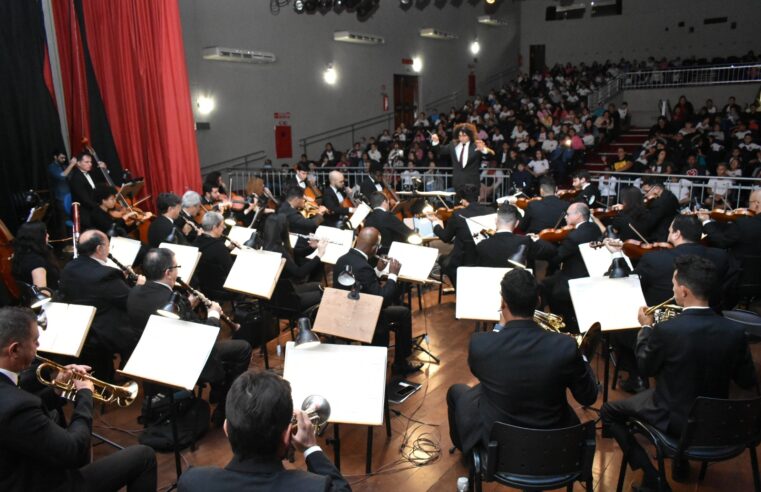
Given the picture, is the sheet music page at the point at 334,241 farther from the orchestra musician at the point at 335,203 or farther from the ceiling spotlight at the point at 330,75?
the ceiling spotlight at the point at 330,75

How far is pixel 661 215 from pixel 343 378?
4.55 m

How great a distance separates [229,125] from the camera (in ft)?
47.7

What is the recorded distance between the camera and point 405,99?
19500mm

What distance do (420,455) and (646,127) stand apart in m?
15.6

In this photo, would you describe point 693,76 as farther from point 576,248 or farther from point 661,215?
point 576,248

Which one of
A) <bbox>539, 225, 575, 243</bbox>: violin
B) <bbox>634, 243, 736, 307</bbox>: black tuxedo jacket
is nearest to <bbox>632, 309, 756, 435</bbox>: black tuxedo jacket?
<bbox>634, 243, 736, 307</bbox>: black tuxedo jacket

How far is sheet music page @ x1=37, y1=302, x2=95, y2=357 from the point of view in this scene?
3.63 meters

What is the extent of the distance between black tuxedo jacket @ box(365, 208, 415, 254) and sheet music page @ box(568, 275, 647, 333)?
8.74ft


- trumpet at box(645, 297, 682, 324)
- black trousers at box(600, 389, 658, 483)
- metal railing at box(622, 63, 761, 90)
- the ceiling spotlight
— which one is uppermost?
the ceiling spotlight

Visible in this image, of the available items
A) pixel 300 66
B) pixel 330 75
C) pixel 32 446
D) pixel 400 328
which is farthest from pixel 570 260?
pixel 330 75

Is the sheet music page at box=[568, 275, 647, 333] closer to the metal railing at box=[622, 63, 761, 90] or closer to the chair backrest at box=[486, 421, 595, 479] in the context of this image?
the chair backrest at box=[486, 421, 595, 479]

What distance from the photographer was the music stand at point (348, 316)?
356 centimetres

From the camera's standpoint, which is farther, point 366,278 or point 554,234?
point 554,234

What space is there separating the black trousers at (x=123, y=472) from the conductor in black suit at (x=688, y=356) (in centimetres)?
255
